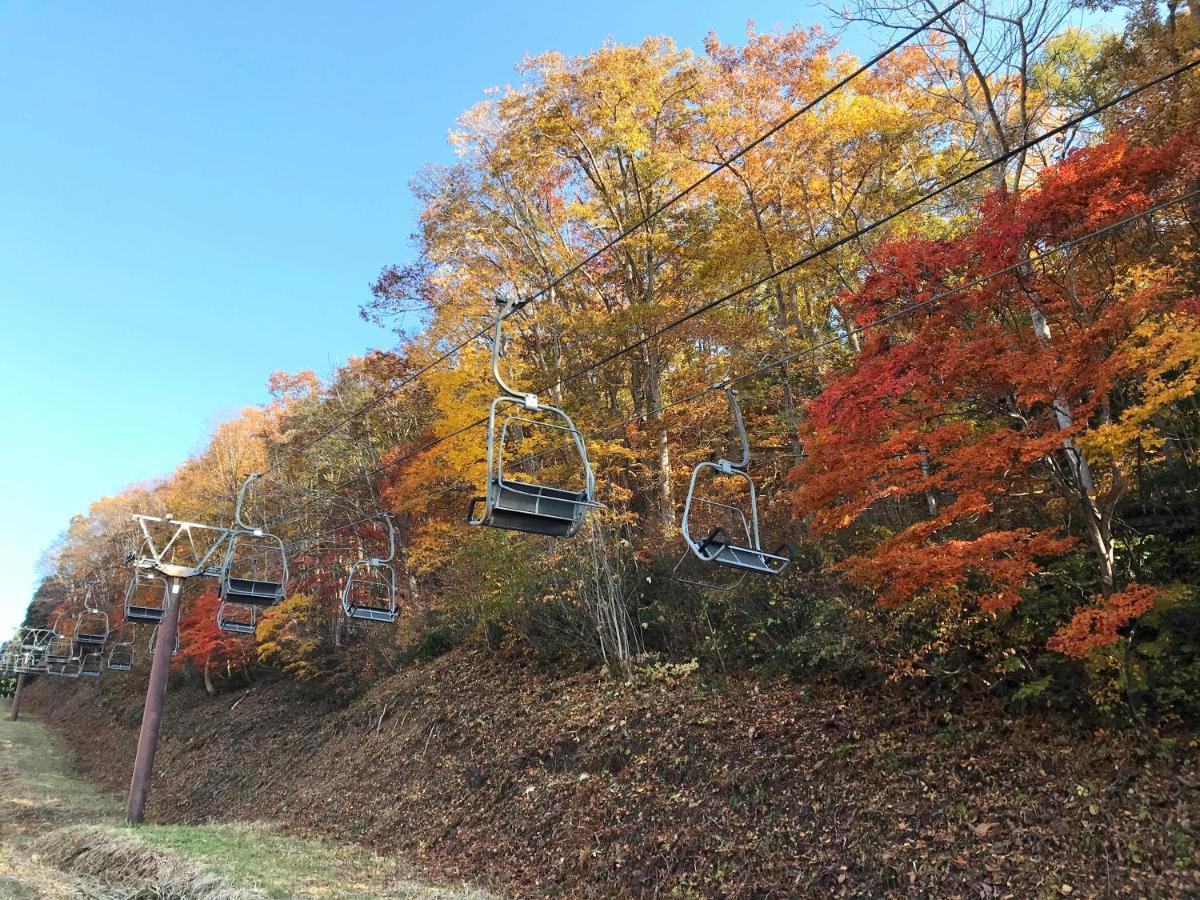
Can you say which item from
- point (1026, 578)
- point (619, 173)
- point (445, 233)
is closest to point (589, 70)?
point (619, 173)

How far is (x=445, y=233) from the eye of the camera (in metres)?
18.9

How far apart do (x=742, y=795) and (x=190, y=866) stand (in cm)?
728

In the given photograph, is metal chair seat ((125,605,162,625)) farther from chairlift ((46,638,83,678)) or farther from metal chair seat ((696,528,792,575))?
metal chair seat ((696,528,792,575))

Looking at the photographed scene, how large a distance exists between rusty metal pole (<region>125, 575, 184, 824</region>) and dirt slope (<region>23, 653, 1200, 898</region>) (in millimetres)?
2540

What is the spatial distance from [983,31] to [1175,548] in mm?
7857

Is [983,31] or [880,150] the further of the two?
[880,150]

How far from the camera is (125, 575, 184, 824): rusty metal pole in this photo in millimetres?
13273

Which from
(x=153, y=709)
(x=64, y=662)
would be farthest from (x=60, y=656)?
(x=153, y=709)

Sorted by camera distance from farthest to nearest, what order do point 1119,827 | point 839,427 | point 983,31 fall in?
point 983,31
point 839,427
point 1119,827

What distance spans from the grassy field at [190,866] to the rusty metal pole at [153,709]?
2.13 feet

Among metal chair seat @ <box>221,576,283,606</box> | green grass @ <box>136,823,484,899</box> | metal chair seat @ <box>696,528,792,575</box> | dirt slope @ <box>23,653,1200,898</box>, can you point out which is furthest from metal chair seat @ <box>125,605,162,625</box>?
metal chair seat @ <box>696,528,792,575</box>

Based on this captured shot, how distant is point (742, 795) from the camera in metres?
8.71

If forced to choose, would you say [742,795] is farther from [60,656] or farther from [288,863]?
[60,656]

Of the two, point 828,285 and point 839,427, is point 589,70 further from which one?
point 839,427
